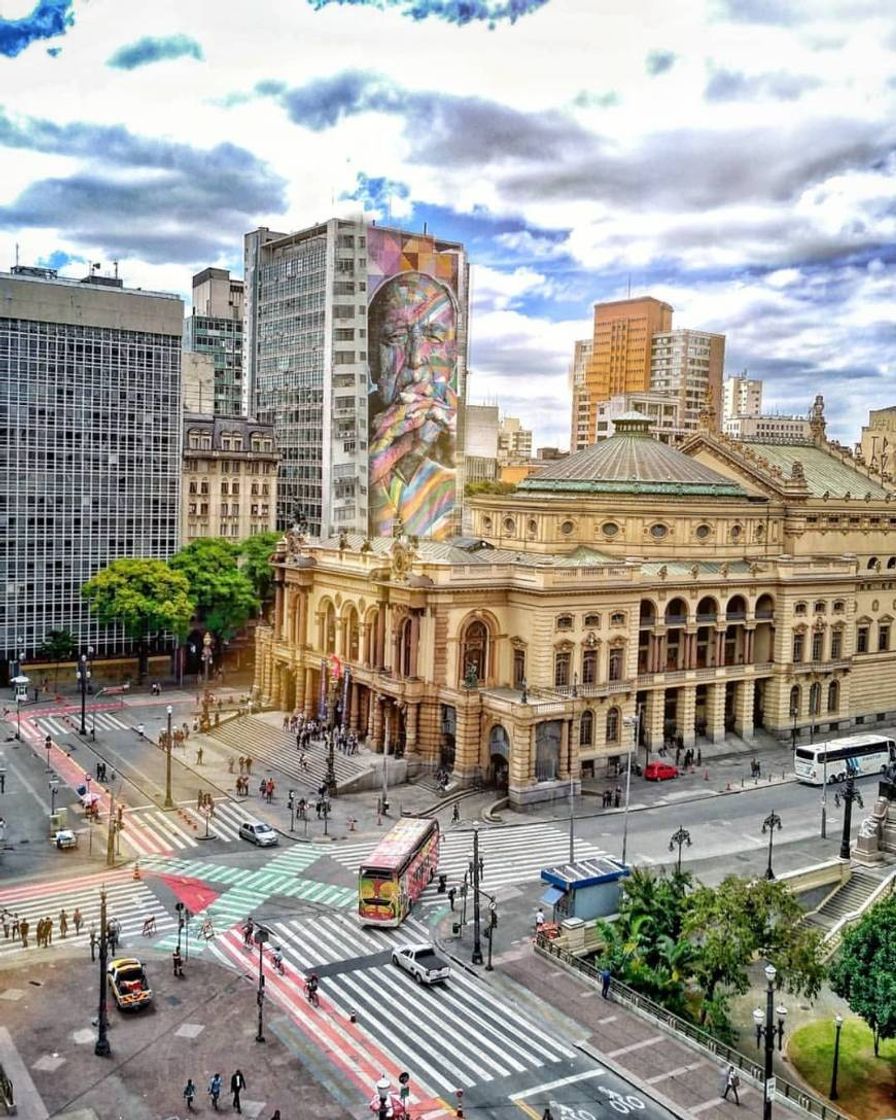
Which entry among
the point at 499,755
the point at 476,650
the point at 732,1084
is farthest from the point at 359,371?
the point at 732,1084

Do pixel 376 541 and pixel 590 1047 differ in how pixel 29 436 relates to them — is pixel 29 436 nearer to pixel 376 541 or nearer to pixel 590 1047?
pixel 376 541

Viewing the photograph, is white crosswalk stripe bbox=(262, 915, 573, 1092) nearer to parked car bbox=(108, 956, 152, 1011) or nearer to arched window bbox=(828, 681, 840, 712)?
parked car bbox=(108, 956, 152, 1011)

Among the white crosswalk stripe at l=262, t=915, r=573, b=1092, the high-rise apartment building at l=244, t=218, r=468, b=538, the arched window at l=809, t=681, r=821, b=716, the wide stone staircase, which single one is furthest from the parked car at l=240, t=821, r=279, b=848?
the high-rise apartment building at l=244, t=218, r=468, b=538

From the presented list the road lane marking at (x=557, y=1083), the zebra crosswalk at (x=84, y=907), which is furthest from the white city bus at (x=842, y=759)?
the zebra crosswalk at (x=84, y=907)

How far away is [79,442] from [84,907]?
216 ft

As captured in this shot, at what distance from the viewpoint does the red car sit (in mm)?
83750

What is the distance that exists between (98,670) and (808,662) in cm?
6883

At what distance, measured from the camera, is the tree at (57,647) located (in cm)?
11069

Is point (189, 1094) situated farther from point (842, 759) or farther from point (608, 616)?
point (842, 759)

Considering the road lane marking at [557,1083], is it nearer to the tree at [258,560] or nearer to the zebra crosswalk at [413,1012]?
the zebra crosswalk at [413,1012]

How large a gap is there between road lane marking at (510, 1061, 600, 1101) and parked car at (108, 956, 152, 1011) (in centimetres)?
1565

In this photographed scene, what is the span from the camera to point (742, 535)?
99.2 metres

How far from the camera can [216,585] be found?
377 ft

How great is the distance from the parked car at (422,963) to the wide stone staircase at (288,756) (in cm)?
2714
